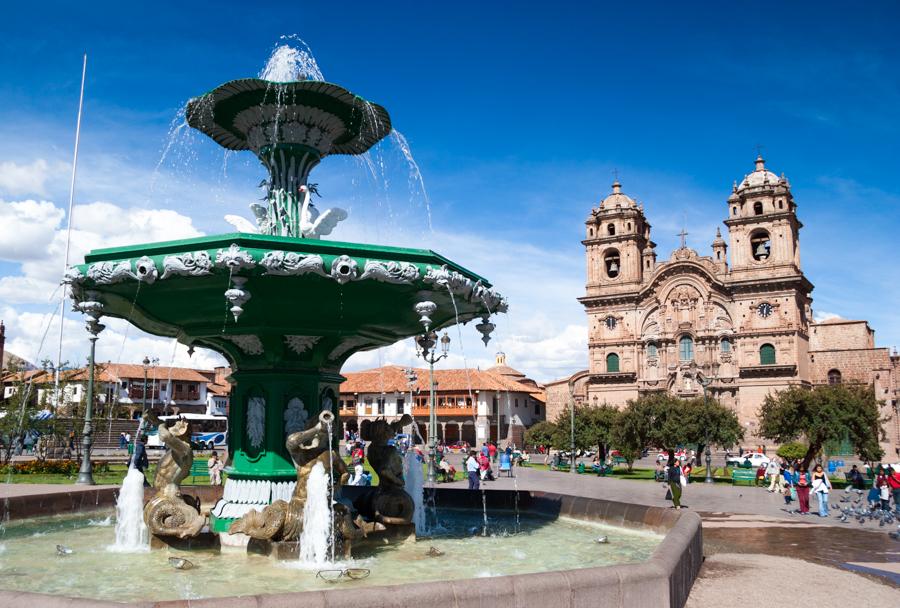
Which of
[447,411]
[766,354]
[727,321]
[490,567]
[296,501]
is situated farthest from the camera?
[447,411]

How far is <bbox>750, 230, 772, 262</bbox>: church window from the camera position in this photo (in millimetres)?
58562

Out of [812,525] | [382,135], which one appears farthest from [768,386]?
[382,135]

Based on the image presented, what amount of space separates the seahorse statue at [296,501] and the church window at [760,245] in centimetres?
5611

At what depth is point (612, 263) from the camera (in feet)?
214

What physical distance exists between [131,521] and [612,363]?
56.2 m

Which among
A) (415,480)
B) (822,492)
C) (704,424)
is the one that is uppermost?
(704,424)

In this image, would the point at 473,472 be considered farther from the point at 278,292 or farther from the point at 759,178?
the point at 759,178

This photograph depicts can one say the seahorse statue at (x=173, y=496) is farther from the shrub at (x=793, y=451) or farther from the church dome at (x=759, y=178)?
the church dome at (x=759, y=178)

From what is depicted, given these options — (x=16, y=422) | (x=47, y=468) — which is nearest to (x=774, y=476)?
(x=47, y=468)

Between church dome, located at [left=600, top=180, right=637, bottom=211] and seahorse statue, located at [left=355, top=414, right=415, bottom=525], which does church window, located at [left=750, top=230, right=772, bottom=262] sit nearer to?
church dome, located at [left=600, top=180, right=637, bottom=211]

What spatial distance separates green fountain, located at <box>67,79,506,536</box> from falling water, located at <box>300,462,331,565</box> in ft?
2.24

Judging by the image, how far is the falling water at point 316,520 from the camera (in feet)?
24.8

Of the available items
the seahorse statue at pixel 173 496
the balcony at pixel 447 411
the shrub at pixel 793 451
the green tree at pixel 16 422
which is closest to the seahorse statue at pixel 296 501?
the seahorse statue at pixel 173 496

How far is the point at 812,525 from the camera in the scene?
580 inches
